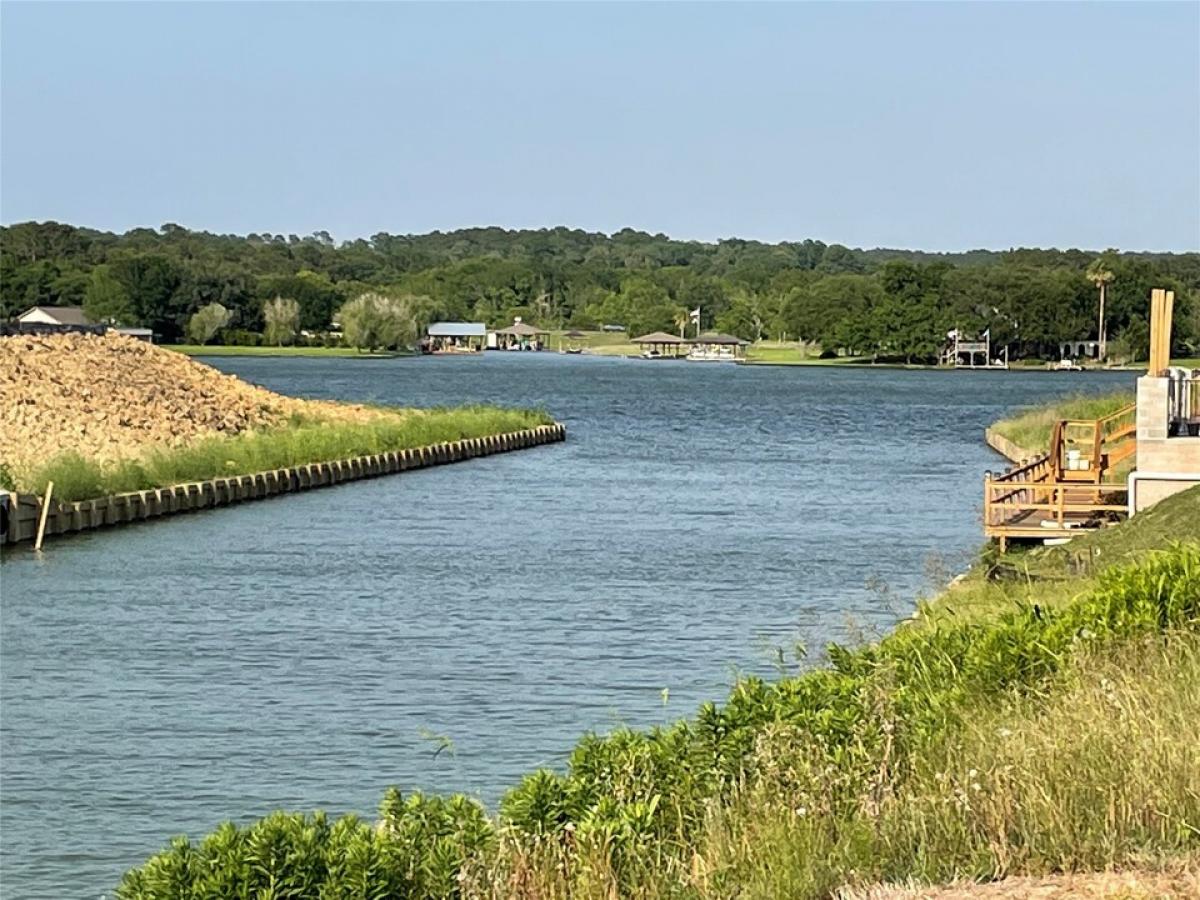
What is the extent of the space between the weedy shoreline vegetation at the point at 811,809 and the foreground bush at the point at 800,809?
1cm

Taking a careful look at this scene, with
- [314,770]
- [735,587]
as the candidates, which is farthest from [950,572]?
[314,770]

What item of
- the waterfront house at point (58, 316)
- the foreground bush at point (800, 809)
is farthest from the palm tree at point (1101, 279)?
the foreground bush at point (800, 809)

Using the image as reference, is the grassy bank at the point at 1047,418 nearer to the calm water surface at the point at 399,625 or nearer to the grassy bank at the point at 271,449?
the calm water surface at the point at 399,625

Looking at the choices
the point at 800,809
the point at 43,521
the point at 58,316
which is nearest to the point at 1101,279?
the point at 58,316

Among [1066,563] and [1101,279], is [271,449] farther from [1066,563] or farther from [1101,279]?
[1101,279]

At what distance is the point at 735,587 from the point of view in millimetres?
28812

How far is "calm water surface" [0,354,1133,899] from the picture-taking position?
635 inches

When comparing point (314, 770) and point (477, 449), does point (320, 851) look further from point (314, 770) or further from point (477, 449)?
point (477, 449)

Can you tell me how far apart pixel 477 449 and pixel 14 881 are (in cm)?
4713

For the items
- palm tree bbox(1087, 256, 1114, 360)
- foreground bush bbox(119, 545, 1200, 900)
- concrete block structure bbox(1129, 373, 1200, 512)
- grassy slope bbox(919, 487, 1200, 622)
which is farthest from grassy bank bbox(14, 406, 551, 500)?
palm tree bbox(1087, 256, 1114, 360)

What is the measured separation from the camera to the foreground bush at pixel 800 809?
27.7 feet

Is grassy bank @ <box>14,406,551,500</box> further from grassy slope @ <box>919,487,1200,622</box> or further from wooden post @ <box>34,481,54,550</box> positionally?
grassy slope @ <box>919,487,1200,622</box>

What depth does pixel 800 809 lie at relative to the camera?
9180 mm

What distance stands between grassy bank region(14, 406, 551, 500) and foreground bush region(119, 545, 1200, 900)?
27249mm
